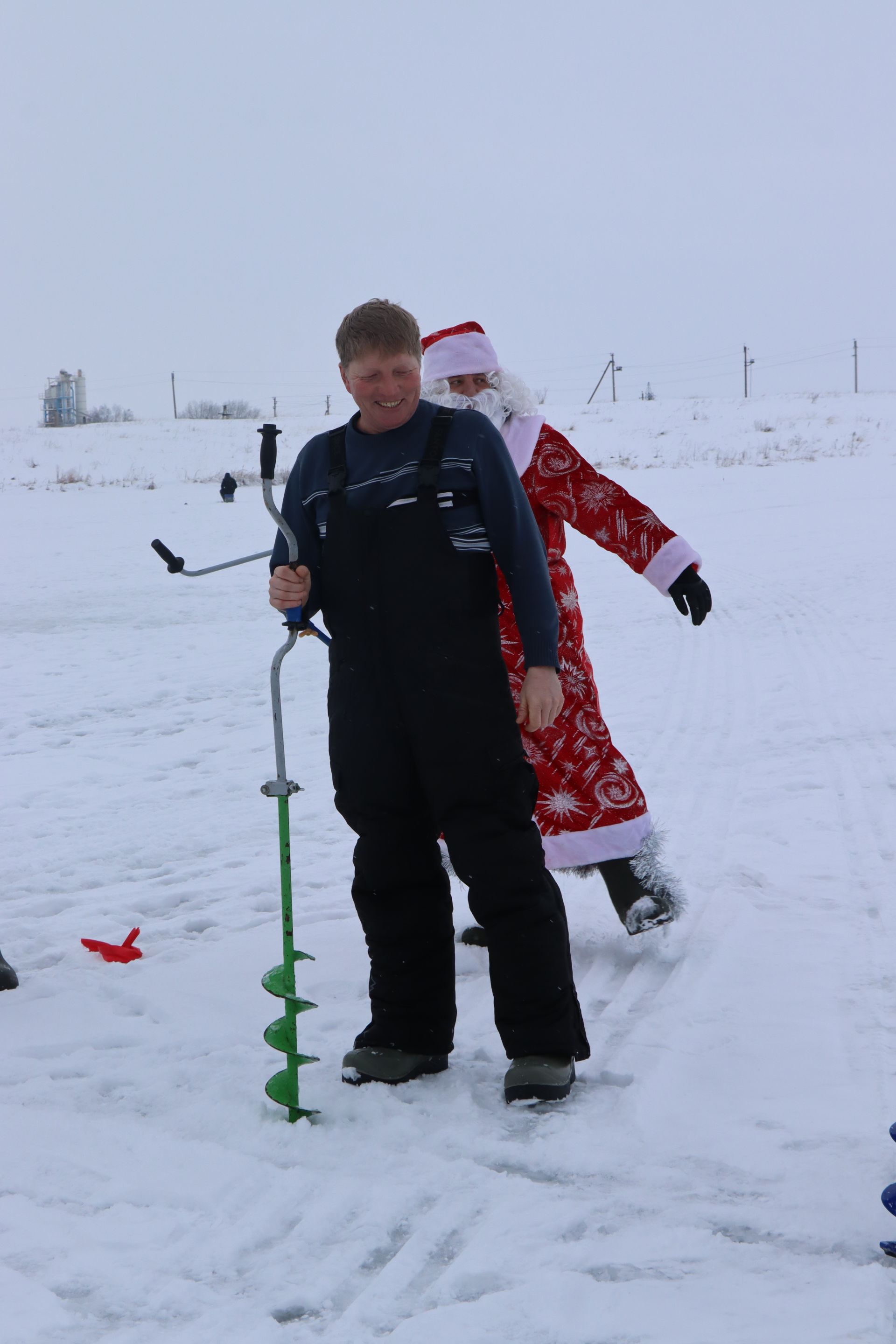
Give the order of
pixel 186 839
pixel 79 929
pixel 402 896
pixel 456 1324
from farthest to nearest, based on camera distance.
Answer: pixel 186 839, pixel 79 929, pixel 402 896, pixel 456 1324

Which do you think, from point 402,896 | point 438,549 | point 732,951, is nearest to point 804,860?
point 732,951

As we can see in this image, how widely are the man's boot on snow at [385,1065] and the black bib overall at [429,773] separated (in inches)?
1.0

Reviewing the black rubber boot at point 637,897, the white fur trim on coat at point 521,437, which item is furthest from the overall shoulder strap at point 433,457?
the black rubber boot at point 637,897

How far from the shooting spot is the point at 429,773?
2281 millimetres

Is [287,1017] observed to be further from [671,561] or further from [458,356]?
[458,356]

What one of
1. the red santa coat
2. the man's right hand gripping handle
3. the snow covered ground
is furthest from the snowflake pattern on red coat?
the man's right hand gripping handle

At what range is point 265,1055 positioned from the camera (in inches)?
102

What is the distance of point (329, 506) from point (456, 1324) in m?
1.54

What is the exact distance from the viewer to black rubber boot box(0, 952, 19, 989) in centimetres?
295

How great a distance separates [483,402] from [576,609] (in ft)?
2.09

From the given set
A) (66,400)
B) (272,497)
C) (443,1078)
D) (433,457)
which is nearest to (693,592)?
(433,457)

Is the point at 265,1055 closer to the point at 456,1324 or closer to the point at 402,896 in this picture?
the point at 402,896

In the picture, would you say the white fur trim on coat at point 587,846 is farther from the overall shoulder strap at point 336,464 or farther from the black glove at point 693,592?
the overall shoulder strap at point 336,464

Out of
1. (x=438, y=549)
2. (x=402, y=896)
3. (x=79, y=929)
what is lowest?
(x=79, y=929)
